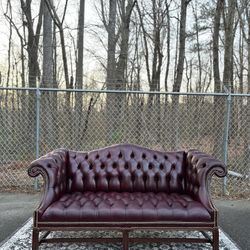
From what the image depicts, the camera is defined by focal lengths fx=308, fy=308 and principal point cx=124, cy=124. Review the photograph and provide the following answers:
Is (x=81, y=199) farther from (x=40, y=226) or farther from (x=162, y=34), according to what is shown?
(x=162, y=34)

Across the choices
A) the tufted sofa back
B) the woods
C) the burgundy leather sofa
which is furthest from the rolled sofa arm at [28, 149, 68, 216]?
the woods

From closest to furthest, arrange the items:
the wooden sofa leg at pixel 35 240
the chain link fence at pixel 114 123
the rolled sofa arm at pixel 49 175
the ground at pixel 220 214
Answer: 1. the wooden sofa leg at pixel 35 240
2. the rolled sofa arm at pixel 49 175
3. the ground at pixel 220 214
4. the chain link fence at pixel 114 123

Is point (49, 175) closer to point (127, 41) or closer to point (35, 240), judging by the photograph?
point (35, 240)

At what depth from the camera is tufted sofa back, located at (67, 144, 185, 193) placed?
10.4ft

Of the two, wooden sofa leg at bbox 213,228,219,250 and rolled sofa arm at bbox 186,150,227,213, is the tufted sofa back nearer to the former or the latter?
rolled sofa arm at bbox 186,150,227,213

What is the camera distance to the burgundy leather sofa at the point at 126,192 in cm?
245

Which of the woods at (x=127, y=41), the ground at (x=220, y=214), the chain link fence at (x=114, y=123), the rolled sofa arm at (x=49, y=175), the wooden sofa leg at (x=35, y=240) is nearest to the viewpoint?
the wooden sofa leg at (x=35, y=240)

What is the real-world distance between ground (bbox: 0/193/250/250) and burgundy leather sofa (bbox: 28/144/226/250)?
1.29 ft

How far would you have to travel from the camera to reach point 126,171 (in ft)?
10.6

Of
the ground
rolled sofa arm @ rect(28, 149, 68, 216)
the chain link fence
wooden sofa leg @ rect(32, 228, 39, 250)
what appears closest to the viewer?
wooden sofa leg @ rect(32, 228, 39, 250)

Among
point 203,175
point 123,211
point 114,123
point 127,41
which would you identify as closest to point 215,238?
point 203,175

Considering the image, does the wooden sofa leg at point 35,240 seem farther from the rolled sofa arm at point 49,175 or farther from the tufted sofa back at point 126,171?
the tufted sofa back at point 126,171

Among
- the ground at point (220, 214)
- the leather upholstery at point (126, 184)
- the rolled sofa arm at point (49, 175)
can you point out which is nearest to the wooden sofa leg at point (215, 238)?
the leather upholstery at point (126, 184)

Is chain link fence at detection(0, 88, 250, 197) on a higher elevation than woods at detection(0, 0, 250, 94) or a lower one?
lower
